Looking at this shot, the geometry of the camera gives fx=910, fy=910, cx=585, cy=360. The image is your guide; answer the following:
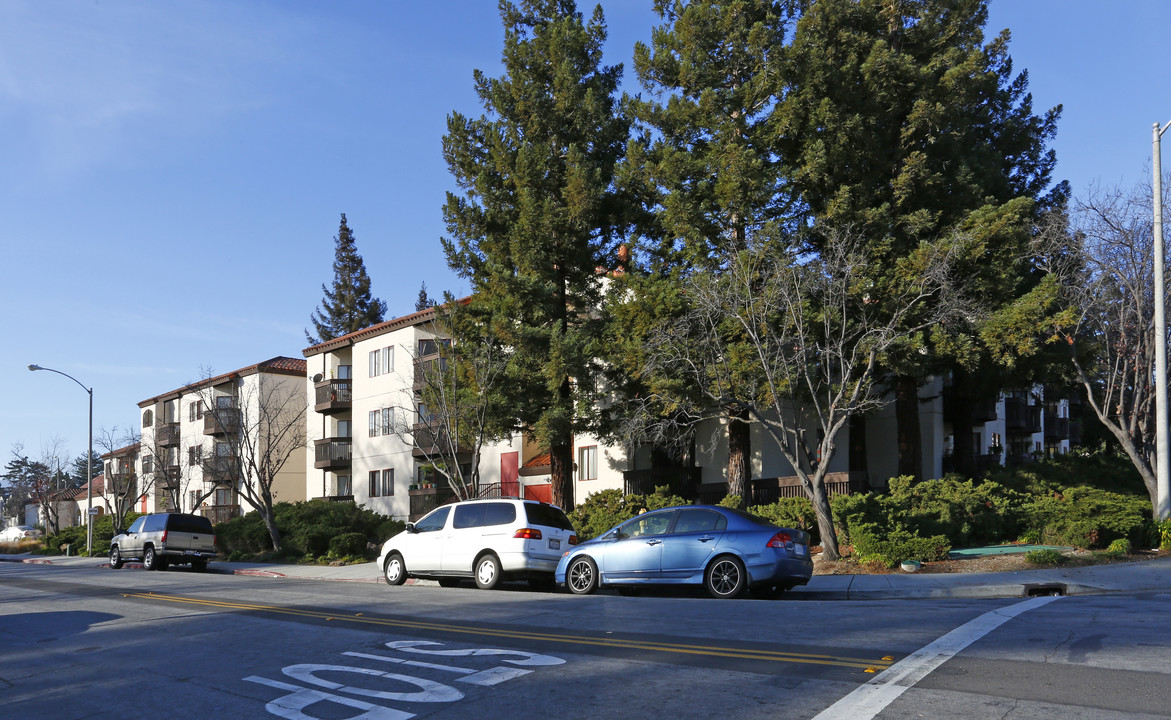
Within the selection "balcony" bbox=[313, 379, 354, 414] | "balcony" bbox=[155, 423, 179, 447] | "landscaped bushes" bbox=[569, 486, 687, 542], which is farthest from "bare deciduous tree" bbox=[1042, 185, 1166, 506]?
"balcony" bbox=[155, 423, 179, 447]

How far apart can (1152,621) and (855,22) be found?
18.6 metres

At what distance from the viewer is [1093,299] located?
22.1 m

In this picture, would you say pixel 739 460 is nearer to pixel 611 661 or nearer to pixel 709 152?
pixel 709 152

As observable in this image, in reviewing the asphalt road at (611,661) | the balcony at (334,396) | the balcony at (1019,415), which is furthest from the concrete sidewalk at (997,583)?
the balcony at (334,396)

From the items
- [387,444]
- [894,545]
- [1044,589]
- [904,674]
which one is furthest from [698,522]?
[387,444]

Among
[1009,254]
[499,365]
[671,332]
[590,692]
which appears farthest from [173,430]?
[590,692]

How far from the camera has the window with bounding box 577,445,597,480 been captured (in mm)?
33500

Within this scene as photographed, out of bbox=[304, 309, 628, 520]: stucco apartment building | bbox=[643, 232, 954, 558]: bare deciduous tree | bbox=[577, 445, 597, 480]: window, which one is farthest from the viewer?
bbox=[304, 309, 628, 520]: stucco apartment building

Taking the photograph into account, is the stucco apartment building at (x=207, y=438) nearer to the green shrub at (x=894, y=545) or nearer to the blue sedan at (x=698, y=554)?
the blue sedan at (x=698, y=554)

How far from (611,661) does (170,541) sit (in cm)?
2486

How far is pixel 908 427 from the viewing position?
2650 centimetres

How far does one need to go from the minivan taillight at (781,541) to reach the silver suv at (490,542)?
16.8 feet

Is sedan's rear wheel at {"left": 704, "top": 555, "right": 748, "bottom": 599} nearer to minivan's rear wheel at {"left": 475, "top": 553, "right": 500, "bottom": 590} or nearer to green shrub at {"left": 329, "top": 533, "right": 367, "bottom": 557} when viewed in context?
minivan's rear wheel at {"left": 475, "top": 553, "right": 500, "bottom": 590}

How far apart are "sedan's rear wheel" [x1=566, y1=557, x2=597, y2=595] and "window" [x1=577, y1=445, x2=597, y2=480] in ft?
56.2
